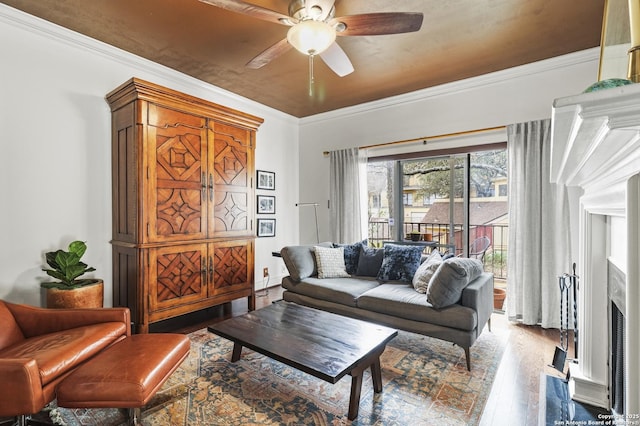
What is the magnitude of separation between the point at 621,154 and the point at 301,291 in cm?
286

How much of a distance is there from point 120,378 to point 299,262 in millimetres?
2145

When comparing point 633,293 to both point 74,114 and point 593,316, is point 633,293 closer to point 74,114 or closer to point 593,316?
point 593,316

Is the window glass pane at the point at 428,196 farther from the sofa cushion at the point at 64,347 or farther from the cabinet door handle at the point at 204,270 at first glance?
the sofa cushion at the point at 64,347

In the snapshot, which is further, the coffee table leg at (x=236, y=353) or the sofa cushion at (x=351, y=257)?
the sofa cushion at (x=351, y=257)

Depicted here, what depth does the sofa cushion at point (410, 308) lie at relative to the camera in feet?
7.66

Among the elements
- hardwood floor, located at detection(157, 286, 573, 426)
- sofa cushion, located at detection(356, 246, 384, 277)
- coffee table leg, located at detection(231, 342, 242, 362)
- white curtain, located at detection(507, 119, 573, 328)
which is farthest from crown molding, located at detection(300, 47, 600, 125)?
coffee table leg, located at detection(231, 342, 242, 362)

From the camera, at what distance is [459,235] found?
3.91 m

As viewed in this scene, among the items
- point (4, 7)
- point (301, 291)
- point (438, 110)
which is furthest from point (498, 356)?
point (4, 7)

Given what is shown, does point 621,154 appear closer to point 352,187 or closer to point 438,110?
point 438,110

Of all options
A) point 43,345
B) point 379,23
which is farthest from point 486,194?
point 43,345

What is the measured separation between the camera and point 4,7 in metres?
2.37

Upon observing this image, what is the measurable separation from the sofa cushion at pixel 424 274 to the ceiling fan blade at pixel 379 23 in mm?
1982

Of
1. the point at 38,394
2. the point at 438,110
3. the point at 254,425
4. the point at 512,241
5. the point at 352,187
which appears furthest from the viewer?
the point at 352,187

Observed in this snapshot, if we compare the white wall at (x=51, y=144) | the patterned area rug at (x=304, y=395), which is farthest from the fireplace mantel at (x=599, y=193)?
the white wall at (x=51, y=144)
